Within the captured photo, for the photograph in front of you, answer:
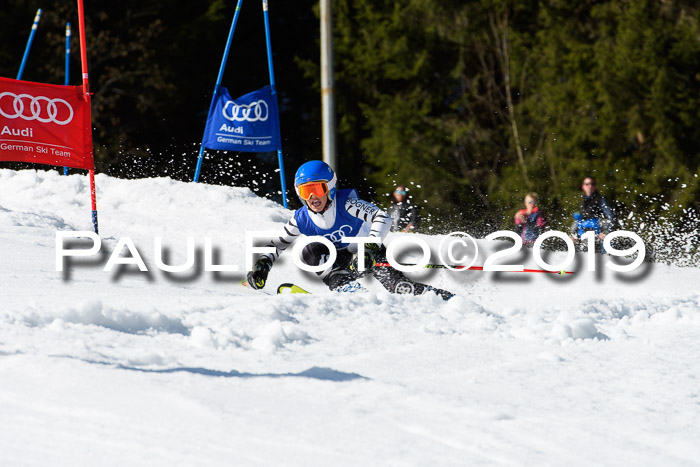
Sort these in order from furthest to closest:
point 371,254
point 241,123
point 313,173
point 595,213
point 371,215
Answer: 1. point 241,123
2. point 595,213
3. point 371,215
4. point 371,254
5. point 313,173

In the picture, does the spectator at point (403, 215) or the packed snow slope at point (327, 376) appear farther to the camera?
the spectator at point (403, 215)

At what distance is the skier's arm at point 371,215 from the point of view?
21.9ft

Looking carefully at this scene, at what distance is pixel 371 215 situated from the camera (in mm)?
6766

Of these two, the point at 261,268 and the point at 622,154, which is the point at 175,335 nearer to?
the point at 261,268

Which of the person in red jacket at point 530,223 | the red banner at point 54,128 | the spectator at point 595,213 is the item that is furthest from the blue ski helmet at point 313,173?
the spectator at point 595,213

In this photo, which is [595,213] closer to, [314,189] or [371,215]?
[371,215]

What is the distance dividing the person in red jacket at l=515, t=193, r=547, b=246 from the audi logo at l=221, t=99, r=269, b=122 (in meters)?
4.00

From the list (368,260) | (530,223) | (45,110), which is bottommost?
(368,260)

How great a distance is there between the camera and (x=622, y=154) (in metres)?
19.3

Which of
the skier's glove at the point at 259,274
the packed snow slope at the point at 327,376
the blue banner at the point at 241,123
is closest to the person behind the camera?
the packed snow slope at the point at 327,376

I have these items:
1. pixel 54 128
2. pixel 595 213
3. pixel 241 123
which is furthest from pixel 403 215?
pixel 54 128

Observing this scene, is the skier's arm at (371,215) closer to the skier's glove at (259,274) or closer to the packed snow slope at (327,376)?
the skier's glove at (259,274)

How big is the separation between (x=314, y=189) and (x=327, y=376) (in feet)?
9.44

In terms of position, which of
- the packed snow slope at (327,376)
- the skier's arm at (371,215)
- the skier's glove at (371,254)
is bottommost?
the packed snow slope at (327,376)
